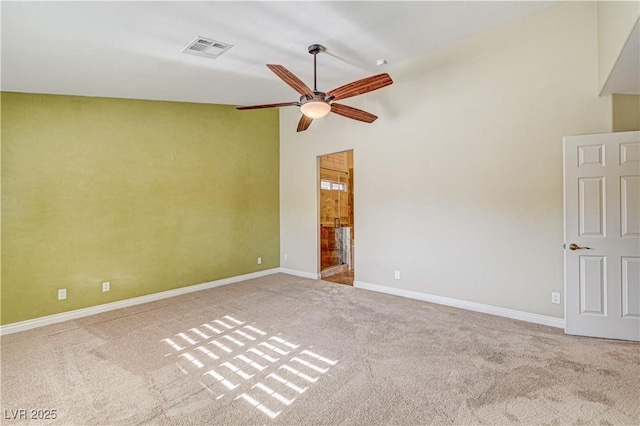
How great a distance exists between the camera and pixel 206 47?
2.91 metres

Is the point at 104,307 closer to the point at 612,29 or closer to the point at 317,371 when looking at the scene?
the point at 317,371

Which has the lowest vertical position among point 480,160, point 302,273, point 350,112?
point 302,273

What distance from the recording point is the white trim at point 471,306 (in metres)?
3.22

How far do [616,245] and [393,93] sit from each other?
322 centimetres

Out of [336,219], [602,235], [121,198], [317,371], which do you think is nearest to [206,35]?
[121,198]

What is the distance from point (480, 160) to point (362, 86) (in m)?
1.88

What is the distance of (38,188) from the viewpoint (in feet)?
11.3

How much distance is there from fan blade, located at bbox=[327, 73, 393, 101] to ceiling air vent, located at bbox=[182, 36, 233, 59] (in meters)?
1.21

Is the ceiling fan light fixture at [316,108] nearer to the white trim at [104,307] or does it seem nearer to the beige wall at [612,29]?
the beige wall at [612,29]

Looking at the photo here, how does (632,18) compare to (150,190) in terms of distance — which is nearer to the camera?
(632,18)

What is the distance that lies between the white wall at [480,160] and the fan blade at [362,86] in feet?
5.01

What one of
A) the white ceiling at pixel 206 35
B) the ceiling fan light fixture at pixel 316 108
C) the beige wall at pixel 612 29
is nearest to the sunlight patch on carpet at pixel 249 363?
the ceiling fan light fixture at pixel 316 108

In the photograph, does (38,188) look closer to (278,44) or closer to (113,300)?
(113,300)

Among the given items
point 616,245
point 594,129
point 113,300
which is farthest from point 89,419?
point 594,129
